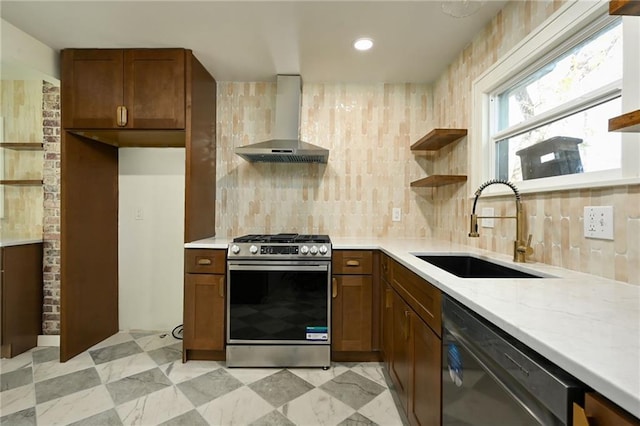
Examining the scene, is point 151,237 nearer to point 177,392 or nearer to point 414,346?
point 177,392

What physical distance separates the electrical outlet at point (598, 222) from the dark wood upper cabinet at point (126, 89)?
97.3 inches

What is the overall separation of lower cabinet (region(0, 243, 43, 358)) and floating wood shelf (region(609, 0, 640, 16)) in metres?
3.51

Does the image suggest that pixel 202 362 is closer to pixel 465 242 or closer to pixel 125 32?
pixel 465 242

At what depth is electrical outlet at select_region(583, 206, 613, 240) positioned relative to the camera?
1.09m

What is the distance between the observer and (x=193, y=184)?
2.29m

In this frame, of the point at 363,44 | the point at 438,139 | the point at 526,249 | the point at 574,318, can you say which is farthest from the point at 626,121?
the point at 363,44

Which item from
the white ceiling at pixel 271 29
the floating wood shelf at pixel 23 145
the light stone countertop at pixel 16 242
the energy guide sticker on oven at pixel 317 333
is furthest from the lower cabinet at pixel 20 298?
the energy guide sticker on oven at pixel 317 333

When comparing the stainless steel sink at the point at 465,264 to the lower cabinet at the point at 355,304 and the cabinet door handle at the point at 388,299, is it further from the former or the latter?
the lower cabinet at the point at 355,304

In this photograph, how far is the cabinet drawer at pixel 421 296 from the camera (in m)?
1.11

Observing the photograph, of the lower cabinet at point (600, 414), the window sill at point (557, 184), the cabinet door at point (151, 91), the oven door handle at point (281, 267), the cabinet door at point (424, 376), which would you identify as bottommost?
the cabinet door at point (424, 376)

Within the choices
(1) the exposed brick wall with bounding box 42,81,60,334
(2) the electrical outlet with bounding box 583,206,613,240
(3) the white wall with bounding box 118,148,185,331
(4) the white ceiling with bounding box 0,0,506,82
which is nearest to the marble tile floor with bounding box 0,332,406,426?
(3) the white wall with bounding box 118,148,185,331

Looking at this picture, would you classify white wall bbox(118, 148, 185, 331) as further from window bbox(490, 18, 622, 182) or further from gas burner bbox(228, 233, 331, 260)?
window bbox(490, 18, 622, 182)

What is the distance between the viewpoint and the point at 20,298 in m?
2.31

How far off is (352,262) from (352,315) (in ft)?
1.30
